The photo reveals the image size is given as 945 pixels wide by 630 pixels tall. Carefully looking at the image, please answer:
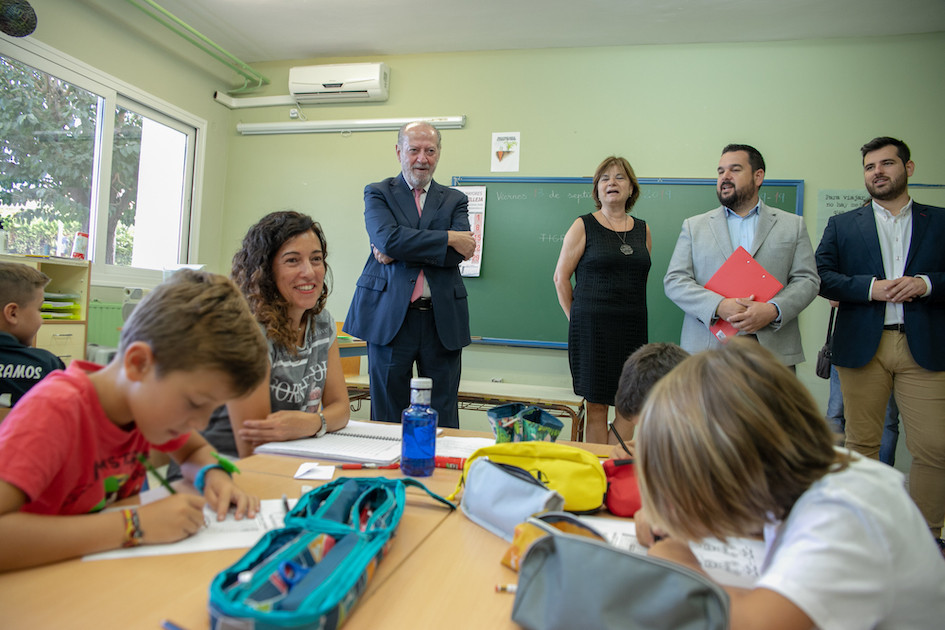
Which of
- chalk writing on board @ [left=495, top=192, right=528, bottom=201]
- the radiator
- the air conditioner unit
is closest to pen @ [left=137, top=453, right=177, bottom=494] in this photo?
the radiator

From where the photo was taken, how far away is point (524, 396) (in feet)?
10.5

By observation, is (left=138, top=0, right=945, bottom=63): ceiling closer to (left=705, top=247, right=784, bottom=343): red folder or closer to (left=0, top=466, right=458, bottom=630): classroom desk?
(left=705, top=247, right=784, bottom=343): red folder

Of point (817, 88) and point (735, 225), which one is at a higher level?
point (817, 88)

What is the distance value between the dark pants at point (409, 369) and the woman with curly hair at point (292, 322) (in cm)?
66

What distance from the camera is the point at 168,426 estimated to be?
857 mm

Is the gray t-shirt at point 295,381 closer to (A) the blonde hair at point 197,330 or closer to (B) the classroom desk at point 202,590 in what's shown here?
(A) the blonde hair at point 197,330

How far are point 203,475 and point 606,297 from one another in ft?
6.69

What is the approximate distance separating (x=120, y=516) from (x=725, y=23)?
4146 mm

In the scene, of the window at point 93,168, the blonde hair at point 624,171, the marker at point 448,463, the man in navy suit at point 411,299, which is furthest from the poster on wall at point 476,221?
the marker at point 448,463

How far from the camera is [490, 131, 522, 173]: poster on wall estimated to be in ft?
13.4

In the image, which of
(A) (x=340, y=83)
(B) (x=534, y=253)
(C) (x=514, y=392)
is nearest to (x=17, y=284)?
(C) (x=514, y=392)

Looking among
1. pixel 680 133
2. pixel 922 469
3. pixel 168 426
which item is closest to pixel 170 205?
pixel 680 133

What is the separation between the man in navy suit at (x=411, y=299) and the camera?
2.44 m

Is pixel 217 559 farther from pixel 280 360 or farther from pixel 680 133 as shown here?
pixel 680 133
